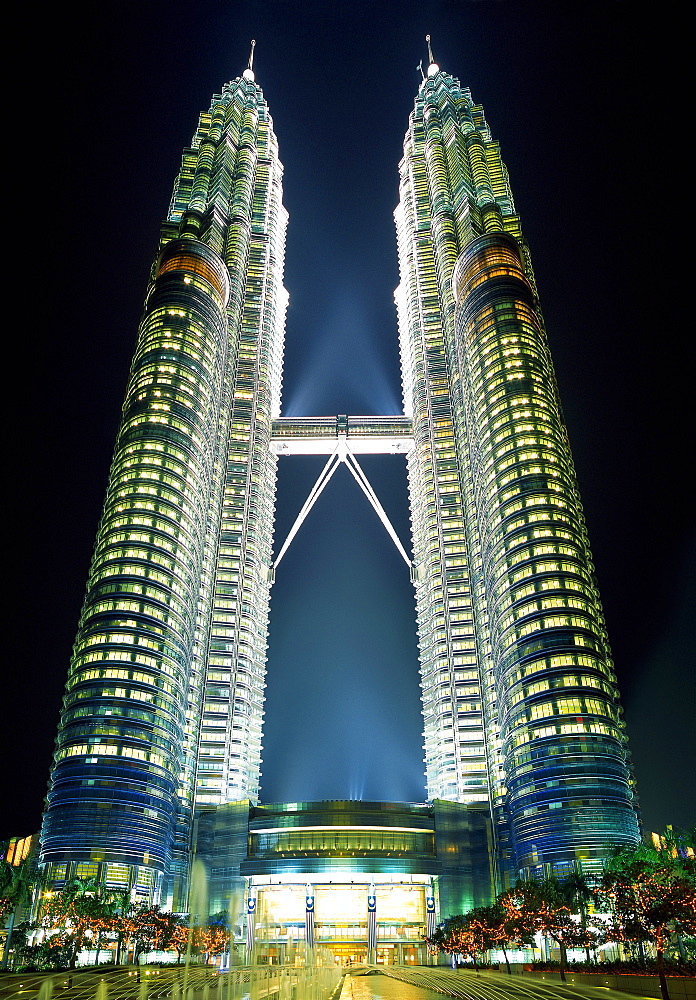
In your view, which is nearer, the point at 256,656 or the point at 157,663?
the point at 157,663

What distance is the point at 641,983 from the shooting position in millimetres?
52844

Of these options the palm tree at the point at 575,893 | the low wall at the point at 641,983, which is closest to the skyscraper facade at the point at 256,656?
the palm tree at the point at 575,893

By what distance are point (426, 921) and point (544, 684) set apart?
55445mm

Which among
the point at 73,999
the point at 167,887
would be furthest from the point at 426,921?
the point at 73,999

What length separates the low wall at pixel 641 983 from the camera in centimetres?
4525

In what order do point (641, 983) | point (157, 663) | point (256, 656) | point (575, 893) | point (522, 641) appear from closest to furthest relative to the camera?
1. point (641, 983)
2. point (575, 893)
3. point (522, 641)
4. point (157, 663)
5. point (256, 656)

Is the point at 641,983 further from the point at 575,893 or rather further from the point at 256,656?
the point at 256,656

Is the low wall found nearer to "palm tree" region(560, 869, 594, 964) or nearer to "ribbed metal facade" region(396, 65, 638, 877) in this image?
"palm tree" region(560, 869, 594, 964)

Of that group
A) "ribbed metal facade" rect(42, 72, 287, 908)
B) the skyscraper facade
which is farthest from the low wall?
"ribbed metal facade" rect(42, 72, 287, 908)

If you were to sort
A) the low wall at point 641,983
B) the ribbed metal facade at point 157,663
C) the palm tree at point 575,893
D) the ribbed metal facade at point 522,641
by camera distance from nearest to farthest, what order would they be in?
the low wall at point 641,983 < the palm tree at point 575,893 < the ribbed metal facade at point 522,641 < the ribbed metal facade at point 157,663

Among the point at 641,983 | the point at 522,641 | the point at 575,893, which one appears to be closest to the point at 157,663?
the point at 522,641

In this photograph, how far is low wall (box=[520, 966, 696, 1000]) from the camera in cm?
4525

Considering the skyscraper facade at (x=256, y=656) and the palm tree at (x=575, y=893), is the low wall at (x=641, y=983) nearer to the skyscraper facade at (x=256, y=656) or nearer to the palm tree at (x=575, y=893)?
the palm tree at (x=575, y=893)

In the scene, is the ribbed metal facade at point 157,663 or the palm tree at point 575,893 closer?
the palm tree at point 575,893
